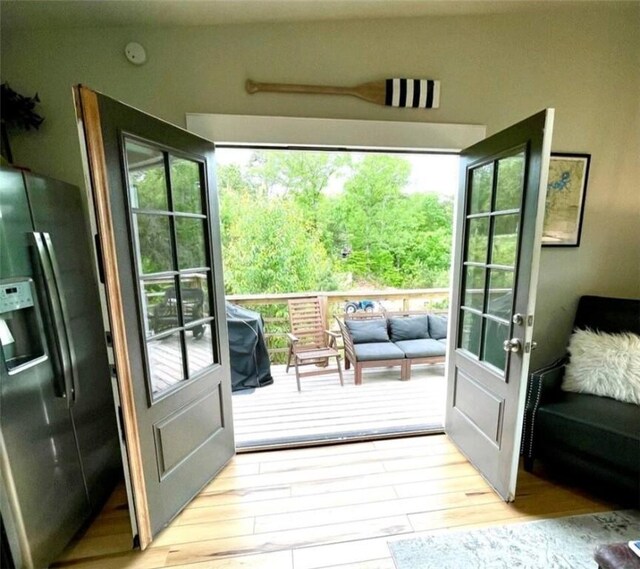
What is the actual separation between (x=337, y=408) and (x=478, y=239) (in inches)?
72.0

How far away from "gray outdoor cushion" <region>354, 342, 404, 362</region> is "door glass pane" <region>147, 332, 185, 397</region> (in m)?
1.98

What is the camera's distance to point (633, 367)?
175 centimetres

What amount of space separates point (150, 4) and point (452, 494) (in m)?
2.94

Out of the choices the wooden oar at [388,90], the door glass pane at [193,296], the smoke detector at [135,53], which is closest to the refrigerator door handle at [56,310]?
the door glass pane at [193,296]

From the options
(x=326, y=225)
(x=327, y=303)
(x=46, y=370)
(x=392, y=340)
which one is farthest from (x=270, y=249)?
(x=46, y=370)

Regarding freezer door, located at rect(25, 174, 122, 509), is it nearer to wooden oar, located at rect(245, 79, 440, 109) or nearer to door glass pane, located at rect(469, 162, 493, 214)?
wooden oar, located at rect(245, 79, 440, 109)

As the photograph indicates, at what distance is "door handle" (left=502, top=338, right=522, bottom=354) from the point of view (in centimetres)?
151

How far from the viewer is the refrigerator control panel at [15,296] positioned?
112 cm

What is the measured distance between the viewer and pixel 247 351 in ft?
10.4

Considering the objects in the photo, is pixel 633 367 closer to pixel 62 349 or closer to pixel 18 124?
pixel 62 349

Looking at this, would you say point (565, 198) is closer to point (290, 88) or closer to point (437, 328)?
point (290, 88)

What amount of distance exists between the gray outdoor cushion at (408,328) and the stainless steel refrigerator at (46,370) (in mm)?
2918

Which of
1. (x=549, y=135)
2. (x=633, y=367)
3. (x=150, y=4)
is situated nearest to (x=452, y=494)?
(x=633, y=367)

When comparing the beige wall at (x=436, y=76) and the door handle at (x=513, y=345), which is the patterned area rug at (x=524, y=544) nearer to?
the door handle at (x=513, y=345)
